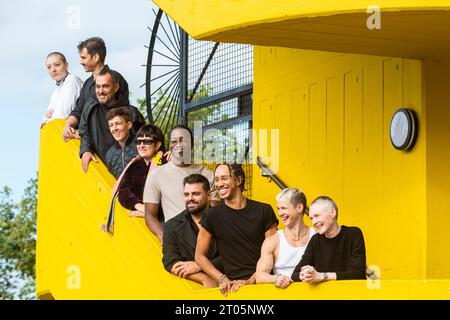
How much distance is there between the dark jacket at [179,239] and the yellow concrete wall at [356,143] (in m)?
1.99

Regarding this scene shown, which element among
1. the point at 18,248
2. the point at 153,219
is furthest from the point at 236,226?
the point at 18,248

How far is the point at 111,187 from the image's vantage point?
1327 centimetres

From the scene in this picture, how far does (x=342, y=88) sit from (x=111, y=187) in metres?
2.45

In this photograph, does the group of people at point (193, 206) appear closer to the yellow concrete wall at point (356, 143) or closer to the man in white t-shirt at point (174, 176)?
the man in white t-shirt at point (174, 176)

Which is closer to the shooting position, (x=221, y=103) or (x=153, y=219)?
(x=153, y=219)

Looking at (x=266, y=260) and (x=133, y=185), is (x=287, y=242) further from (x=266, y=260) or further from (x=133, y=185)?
(x=133, y=185)

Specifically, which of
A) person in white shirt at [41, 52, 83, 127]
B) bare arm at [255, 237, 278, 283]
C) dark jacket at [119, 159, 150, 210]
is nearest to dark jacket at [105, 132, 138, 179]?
dark jacket at [119, 159, 150, 210]

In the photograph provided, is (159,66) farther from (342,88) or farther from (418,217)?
(418,217)

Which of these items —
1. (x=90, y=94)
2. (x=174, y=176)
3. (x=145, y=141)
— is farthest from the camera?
(x=90, y=94)

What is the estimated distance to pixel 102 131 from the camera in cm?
1326

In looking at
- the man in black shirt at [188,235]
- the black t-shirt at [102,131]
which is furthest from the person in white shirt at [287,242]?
the black t-shirt at [102,131]

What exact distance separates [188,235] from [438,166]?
91.5 inches

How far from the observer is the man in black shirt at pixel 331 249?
32.6 feet

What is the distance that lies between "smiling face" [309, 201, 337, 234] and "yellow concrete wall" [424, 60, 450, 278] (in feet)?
7.02
